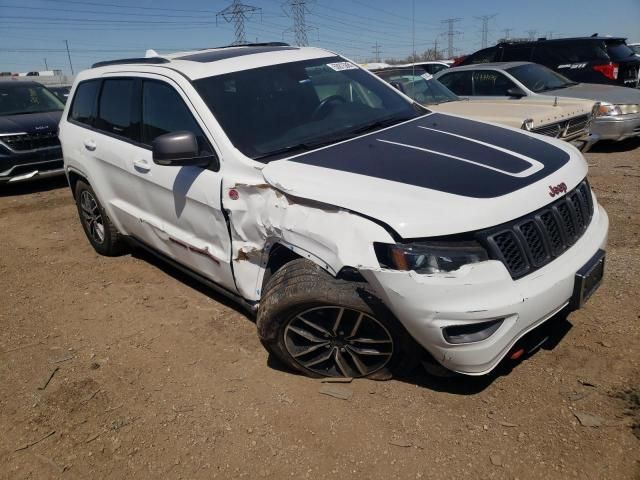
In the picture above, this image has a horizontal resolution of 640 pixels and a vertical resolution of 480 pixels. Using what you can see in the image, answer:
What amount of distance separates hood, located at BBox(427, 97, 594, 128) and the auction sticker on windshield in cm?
198

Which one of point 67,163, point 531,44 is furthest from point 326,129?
point 531,44

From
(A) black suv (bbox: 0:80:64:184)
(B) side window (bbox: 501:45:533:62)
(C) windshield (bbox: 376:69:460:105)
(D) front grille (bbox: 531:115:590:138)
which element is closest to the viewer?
(D) front grille (bbox: 531:115:590:138)

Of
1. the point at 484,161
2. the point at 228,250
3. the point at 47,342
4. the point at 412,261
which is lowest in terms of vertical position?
the point at 47,342

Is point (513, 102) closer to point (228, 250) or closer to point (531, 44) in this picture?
point (531, 44)

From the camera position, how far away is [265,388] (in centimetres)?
295

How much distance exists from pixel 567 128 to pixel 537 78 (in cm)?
239

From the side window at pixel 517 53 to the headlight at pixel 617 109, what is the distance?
338cm

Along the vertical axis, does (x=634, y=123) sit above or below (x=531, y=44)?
below

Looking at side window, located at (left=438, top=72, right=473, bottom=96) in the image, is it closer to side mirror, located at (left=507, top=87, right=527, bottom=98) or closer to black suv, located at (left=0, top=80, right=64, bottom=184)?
side mirror, located at (left=507, top=87, right=527, bottom=98)

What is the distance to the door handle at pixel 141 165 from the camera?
362 centimetres

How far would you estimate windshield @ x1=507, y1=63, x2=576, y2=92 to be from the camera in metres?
8.36

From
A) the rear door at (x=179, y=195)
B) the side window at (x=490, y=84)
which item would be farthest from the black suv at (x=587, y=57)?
the rear door at (x=179, y=195)

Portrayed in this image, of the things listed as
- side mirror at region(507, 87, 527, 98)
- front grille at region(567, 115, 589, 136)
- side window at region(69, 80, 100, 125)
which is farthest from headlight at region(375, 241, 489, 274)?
side mirror at region(507, 87, 527, 98)

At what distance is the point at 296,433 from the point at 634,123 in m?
7.57
